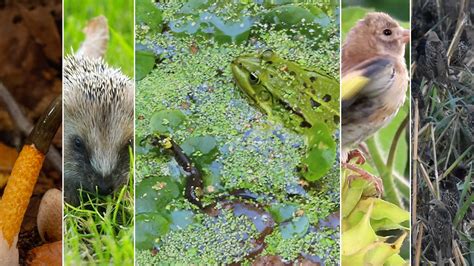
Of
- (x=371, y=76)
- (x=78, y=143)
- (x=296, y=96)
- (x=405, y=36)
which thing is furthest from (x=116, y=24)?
(x=405, y=36)

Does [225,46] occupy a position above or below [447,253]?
above

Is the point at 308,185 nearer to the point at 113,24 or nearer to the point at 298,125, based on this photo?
the point at 298,125

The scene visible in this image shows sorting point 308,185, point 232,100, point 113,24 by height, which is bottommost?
point 308,185

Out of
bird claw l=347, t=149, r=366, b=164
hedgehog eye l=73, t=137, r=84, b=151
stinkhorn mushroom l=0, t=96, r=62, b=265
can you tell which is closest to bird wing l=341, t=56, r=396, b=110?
bird claw l=347, t=149, r=366, b=164

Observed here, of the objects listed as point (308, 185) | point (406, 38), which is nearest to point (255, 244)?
point (308, 185)

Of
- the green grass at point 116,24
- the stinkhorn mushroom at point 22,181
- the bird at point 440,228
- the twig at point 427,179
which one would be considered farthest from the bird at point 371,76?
the stinkhorn mushroom at point 22,181

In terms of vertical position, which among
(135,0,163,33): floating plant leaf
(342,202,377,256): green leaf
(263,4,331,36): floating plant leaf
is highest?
(135,0,163,33): floating plant leaf

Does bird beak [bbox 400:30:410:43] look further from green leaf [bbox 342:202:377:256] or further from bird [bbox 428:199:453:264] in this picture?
green leaf [bbox 342:202:377:256]
